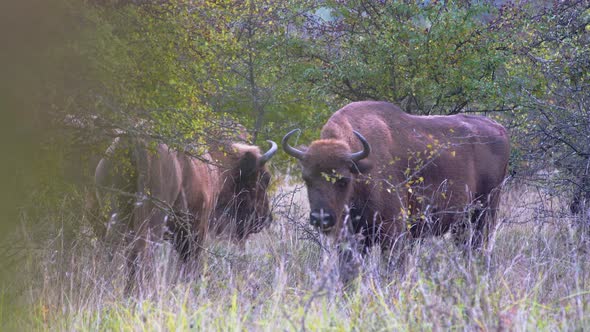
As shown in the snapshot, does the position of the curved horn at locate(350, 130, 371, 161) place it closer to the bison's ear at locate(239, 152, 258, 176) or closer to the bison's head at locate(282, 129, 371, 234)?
the bison's head at locate(282, 129, 371, 234)

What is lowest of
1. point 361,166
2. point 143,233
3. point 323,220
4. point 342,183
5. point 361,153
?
point 143,233

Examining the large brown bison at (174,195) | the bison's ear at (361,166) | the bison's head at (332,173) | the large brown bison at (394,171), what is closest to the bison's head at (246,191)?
the large brown bison at (174,195)

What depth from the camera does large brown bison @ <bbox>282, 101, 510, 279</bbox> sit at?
7836 millimetres

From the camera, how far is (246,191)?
35.1 ft

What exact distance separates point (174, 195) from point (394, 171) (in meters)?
2.35

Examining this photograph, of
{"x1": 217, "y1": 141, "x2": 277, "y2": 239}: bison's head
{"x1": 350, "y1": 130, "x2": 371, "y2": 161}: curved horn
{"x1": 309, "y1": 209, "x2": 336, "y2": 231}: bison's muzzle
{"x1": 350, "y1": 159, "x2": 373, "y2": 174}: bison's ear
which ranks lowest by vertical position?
{"x1": 217, "y1": 141, "x2": 277, "y2": 239}: bison's head

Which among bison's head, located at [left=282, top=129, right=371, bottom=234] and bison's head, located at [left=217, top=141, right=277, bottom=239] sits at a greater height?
bison's head, located at [left=282, top=129, right=371, bottom=234]

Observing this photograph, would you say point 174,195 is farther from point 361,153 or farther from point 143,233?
point 361,153

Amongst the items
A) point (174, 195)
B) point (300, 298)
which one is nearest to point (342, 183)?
point (174, 195)

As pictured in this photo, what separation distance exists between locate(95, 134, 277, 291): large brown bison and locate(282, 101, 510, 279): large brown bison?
104cm

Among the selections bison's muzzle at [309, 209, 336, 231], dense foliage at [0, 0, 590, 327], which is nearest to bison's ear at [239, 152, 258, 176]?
dense foliage at [0, 0, 590, 327]

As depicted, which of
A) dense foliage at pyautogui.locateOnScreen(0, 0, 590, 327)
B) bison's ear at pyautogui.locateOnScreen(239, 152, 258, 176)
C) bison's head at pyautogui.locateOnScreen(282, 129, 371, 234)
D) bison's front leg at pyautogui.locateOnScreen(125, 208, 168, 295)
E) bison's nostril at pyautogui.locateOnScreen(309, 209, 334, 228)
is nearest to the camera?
dense foliage at pyautogui.locateOnScreen(0, 0, 590, 327)

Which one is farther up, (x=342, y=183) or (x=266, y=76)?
(x=266, y=76)

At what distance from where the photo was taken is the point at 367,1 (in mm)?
11453
